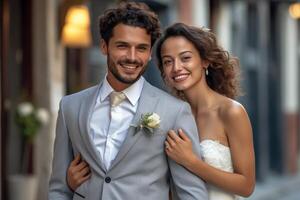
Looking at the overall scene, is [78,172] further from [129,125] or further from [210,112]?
[210,112]

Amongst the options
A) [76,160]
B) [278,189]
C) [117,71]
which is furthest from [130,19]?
[278,189]

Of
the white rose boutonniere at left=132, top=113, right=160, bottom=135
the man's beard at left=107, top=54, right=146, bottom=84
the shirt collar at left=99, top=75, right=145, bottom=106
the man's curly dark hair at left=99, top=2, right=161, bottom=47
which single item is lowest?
the white rose boutonniere at left=132, top=113, right=160, bottom=135

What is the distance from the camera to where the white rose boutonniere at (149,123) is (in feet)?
11.2

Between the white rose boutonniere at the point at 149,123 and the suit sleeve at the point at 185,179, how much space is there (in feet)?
0.43

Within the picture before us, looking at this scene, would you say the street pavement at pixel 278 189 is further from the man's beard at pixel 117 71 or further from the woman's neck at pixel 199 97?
the man's beard at pixel 117 71

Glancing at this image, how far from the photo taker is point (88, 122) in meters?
3.57

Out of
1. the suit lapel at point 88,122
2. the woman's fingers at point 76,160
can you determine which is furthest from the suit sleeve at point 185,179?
the woman's fingers at point 76,160

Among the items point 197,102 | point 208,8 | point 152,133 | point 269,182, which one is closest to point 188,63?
point 197,102

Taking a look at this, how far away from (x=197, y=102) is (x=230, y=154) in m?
0.33

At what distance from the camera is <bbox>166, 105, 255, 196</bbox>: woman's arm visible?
141 inches

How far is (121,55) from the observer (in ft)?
11.4

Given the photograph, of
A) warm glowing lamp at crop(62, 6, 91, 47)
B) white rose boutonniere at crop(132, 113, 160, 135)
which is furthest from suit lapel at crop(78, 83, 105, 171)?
warm glowing lamp at crop(62, 6, 91, 47)

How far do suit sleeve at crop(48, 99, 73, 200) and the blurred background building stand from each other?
553 centimetres

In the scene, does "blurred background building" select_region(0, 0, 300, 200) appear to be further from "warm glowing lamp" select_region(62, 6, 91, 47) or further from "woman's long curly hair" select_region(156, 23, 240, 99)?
"woman's long curly hair" select_region(156, 23, 240, 99)
